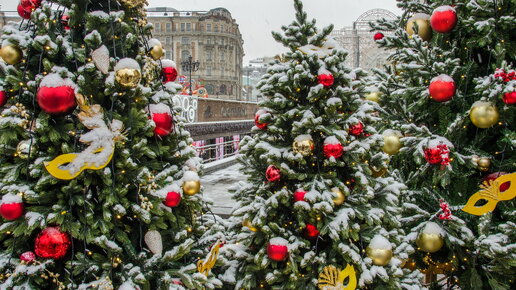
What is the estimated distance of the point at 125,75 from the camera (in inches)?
93.2

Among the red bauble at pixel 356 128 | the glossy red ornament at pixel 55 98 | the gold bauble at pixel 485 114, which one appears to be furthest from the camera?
the gold bauble at pixel 485 114

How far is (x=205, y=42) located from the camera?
224ft

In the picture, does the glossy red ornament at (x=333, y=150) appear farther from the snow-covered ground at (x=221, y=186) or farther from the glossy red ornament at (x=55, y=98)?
the snow-covered ground at (x=221, y=186)

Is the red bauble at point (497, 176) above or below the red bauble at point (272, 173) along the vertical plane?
below

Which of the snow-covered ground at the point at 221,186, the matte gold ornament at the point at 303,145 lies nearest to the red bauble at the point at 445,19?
the matte gold ornament at the point at 303,145

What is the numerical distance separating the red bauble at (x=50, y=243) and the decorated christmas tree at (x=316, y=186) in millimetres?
1375

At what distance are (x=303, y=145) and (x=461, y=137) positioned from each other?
178 cm

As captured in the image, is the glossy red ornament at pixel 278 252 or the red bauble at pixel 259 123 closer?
the glossy red ornament at pixel 278 252

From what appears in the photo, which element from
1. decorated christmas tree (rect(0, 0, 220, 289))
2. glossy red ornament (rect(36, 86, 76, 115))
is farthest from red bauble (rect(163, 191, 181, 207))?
glossy red ornament (rect(36, 86, 76, 115))

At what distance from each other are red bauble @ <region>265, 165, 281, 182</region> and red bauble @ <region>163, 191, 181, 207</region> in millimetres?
782

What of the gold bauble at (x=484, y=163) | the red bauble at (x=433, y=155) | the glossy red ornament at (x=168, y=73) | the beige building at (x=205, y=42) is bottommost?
the gold bauble at (x=484, y=163)

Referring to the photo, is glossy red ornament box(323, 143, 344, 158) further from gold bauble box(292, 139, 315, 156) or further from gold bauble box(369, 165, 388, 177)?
gold bauble box(369, 165, 388, 177)

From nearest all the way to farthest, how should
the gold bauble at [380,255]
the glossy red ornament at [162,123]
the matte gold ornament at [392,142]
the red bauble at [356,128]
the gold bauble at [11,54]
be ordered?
1. the gold bauble at [11,54]
2. the glossy red ornament at [162,123]
3. the gold bauble at [380,255]
4. the red bauble at [356,128]
5. the matte gold ornament at [392,142]

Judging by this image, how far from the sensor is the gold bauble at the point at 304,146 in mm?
2879
